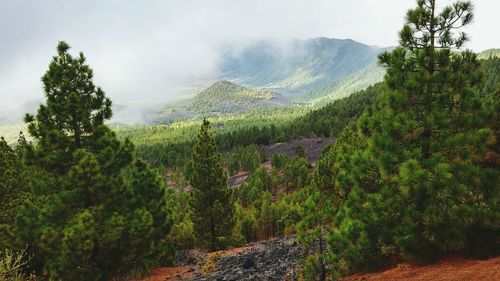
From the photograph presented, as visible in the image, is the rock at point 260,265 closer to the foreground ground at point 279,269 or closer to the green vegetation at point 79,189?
the foreground ground at point 279,269

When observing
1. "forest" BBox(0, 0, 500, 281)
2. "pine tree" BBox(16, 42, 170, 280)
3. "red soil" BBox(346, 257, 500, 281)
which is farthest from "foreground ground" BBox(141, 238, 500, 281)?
"pine tree" BBox(16, 42, 170, 280)

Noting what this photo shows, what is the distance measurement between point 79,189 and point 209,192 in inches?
826

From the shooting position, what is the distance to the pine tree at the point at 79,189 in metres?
19.0

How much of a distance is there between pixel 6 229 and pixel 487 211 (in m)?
24.0

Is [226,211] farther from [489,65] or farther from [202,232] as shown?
[489,65]

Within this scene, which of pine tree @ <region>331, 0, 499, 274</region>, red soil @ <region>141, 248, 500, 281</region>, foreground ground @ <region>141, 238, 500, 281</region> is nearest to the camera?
red soil @ <region>141, 248, 500, 281</region>

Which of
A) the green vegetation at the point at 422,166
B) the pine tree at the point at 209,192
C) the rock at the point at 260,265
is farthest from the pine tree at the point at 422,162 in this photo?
the pine tree at the point at 209,192

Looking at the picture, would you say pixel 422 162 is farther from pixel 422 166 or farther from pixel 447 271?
pixel 447 271

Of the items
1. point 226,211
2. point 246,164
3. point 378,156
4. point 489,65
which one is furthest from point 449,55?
point 489,65

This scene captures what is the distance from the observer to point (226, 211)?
41344mm

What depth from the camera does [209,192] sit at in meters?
40.3

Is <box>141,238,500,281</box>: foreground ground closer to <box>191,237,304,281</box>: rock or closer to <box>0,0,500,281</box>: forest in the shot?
<box>191,237,304,281</box>: rock

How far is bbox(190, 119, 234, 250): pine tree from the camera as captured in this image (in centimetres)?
4000

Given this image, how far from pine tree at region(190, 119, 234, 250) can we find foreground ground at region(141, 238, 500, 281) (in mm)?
8370
